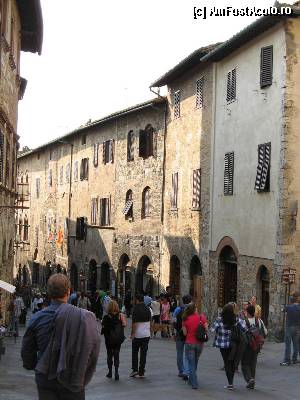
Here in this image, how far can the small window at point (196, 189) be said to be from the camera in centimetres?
2714

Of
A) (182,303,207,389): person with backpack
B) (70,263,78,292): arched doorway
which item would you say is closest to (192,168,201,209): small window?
(182,303,207,389): person with backpack

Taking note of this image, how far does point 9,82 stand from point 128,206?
15740 millimetres

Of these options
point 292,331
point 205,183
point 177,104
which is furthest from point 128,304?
point 292,331

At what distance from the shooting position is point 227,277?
82.0 ft

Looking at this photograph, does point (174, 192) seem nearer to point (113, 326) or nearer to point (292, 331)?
point (292, 331)

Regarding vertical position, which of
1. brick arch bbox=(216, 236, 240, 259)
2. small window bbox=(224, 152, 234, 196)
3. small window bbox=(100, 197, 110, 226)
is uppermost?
small window bbox=(224, 152, 234, 196)

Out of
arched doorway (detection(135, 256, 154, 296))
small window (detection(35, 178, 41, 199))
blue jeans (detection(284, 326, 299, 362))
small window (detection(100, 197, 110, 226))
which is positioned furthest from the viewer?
small window (detection(35, 178, 41, 199))

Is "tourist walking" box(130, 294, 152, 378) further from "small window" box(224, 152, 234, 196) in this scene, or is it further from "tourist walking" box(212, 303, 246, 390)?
"small window" box(224, 152, 234, 196)

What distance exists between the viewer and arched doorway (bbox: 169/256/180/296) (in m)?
29.8

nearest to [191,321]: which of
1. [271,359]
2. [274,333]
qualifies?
[271,359]

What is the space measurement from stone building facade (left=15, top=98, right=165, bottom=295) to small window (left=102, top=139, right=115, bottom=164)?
53mm

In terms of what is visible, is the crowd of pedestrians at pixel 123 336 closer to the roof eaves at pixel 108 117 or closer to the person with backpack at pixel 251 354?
the person with backpack at pixel 251 354

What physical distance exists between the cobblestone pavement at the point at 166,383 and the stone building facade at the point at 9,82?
18.3 ft

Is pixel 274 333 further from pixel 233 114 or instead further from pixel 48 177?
pixel 48 177
